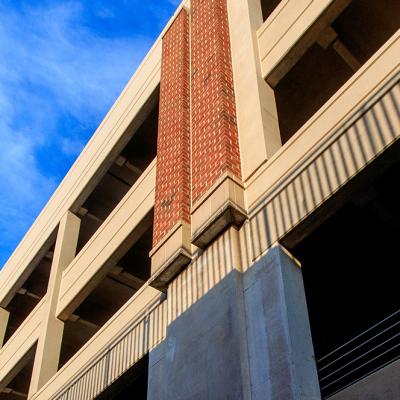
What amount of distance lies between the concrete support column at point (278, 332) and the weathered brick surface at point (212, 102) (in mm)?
2325

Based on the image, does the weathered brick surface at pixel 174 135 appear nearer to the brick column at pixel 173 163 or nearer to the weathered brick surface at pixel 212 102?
the brick column at pixel 173 163

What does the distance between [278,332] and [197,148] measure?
192 inches

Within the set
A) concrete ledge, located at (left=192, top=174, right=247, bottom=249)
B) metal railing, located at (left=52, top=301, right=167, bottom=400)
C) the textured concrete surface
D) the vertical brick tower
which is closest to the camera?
the textured concrete surface

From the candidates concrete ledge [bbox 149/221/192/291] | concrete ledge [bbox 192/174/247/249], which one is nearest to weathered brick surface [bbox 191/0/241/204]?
concrete ledge [bbox 192/174/247/249]

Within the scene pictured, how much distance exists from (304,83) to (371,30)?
177cm

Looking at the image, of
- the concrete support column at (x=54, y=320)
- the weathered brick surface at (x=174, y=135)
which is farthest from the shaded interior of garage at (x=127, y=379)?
the concrete support column at (x=54, y=320)

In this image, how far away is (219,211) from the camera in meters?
9.12

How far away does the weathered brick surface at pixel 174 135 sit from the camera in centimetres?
1089

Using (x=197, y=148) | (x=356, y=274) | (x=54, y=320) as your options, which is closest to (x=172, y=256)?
(x=197, y=148)

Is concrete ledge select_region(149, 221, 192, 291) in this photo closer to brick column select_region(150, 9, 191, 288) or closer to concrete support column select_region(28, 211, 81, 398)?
brick column select_region(150, 9, 191, 288)

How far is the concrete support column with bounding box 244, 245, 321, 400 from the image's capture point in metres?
6.74

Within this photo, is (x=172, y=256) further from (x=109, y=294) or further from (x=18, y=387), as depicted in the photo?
(x=18, y=387)

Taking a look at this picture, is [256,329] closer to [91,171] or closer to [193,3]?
[193,3]

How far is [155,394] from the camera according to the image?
9.16m
